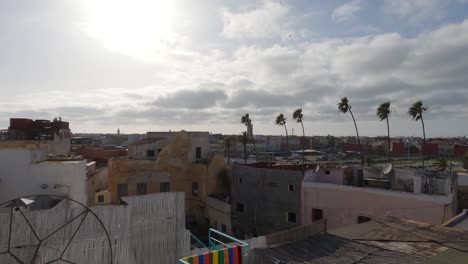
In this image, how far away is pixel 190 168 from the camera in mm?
33750

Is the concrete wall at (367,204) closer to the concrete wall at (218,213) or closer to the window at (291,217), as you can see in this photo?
the window at (291,217)

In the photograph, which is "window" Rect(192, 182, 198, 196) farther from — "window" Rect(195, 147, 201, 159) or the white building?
the white building

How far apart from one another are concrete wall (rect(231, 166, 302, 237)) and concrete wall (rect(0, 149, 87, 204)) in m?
14.7

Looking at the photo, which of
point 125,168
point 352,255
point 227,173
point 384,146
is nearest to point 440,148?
point 384,146

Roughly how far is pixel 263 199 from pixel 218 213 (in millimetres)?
6178

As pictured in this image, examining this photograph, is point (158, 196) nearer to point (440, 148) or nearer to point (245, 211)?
point (245, 211)

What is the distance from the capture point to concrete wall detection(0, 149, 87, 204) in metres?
17.4

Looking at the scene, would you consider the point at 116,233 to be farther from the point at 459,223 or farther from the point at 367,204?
the point at 367,204

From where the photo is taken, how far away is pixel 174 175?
32.8 metres

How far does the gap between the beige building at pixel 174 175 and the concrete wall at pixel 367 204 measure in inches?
488

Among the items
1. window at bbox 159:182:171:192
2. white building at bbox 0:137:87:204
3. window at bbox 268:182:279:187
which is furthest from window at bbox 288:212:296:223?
white building at bbox 0:137:87:204

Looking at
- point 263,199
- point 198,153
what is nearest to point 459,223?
point 263,199

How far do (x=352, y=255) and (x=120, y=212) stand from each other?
6085 mm

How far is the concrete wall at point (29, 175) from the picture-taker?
17391 mm
